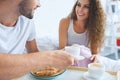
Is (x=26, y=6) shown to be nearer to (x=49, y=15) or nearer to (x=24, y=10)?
(x=24, y=10)

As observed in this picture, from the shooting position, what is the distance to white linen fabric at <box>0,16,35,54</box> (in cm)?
134

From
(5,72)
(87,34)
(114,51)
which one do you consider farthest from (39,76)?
(114,51)

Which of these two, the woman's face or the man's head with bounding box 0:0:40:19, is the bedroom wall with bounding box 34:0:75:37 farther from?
the man's head with bounding box 0:0:40:19

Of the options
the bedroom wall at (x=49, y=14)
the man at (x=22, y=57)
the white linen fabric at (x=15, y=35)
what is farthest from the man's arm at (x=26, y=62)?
the bedroom wall at (x=49, y=14)

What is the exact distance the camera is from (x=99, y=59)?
1697 mm

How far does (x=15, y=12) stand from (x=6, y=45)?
0.48 metres

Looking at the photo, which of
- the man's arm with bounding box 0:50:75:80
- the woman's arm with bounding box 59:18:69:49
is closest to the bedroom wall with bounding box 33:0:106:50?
the woman's arm with bounding box 59:18:69:49

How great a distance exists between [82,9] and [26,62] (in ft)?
3.91

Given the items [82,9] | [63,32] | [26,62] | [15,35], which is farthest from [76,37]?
[26,62]

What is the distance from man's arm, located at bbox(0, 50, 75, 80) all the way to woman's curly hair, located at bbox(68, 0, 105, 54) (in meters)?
1.04

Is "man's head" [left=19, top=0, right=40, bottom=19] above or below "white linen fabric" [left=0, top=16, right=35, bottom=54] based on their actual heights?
above

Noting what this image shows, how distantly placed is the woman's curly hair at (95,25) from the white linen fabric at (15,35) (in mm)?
736

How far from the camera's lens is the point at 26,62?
3.07 ft

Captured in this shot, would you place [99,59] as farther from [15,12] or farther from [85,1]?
[15,12]
